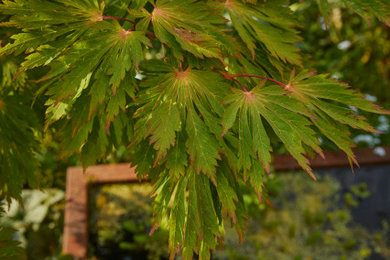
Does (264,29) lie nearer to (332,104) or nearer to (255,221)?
(332,104)

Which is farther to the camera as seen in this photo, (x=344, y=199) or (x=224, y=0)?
(x=344, y=199)

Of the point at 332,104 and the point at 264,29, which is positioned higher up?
the point at 264,29

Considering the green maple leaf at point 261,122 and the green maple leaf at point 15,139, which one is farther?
the green maple leaf at point 15,139

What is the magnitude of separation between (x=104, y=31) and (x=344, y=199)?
69.6 inches

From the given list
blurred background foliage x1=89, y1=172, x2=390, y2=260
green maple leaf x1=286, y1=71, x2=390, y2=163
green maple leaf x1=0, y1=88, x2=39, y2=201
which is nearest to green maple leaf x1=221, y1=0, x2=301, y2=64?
green maple leaf x1=286, y1=71, x2=390, y2=163

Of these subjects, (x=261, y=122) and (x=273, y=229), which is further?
(x=273, y=229)

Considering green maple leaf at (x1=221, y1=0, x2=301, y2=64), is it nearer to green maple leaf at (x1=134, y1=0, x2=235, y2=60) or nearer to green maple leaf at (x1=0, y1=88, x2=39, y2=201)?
green maple leaf at (x1=134, y1=0, x2=235, y2=60)

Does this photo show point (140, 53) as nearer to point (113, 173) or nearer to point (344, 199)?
point (113, 173)

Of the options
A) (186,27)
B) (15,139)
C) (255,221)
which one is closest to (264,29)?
(186,27)

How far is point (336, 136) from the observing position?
0.76 meters

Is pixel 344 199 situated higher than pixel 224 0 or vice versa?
pixel 224 0

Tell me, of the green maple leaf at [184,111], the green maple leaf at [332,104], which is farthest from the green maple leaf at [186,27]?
the green maple leaf at [332,104]

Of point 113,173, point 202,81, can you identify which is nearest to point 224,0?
point 202,81

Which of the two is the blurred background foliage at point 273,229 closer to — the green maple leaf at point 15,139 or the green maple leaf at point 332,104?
the green maple leaf at point 15,139
